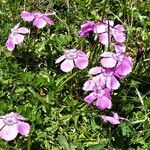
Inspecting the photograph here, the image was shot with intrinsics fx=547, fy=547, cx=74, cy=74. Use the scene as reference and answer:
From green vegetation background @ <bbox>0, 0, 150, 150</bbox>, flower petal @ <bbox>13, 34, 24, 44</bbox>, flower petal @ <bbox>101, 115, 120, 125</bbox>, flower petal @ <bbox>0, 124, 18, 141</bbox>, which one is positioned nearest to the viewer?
flower petal @ <bbox>0, 124, 18, 141</bbox>

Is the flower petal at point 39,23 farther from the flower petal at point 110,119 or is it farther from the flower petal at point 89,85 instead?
the flower petal at point 110,119

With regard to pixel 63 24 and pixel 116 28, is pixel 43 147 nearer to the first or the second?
pixel 116 28

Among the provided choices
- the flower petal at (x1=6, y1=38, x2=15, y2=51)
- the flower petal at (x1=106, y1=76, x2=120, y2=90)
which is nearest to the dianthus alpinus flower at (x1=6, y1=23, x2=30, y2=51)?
the flower petal at (x1=6, y1=38, x2=15, y2=51)

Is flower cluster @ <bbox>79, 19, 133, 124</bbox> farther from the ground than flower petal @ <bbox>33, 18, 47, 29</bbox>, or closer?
closer

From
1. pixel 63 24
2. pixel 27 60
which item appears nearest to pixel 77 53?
pixel 27 60

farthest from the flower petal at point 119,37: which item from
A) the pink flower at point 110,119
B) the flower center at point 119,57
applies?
the pink flower at point 110,119

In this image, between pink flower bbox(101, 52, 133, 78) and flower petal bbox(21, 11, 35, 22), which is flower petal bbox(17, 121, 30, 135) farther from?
flower petal bbox(21, 11, 35, 22)

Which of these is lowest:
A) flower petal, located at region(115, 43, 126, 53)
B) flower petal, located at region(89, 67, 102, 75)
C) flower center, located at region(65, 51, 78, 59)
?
flower petal, located at region(89, 67, 102, 75)
